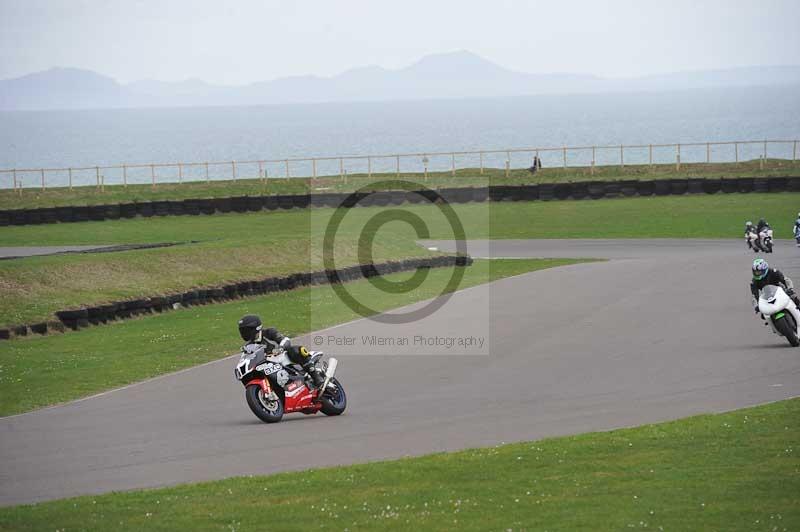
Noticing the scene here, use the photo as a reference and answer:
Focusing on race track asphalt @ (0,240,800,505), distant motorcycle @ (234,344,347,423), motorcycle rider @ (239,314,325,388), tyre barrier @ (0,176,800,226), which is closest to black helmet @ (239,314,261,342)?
motorcycle rider @ (239,314,325,388)

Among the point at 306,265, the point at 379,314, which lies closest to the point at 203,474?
the point at 379,314

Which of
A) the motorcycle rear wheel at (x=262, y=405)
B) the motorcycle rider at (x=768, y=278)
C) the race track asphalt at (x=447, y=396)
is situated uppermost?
the motorcycle rider at (x=768, y=278)

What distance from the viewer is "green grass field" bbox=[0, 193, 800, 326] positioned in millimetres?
30234

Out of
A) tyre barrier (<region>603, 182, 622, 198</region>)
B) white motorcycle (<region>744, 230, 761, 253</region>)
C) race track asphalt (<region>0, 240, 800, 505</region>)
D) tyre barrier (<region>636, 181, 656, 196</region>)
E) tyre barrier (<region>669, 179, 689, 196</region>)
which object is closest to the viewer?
race track asphalt (<region>0, 240, 800, 505</region>)

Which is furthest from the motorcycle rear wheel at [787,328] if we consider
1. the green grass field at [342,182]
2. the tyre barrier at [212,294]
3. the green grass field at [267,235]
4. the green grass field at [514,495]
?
the green grass field at [342,182]

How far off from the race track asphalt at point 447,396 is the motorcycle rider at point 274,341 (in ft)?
2.46

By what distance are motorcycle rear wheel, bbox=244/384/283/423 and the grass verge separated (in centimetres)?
431

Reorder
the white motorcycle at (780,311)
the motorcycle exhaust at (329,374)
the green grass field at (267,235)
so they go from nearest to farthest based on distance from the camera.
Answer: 1. the motorcycle exhaust at (329,374)
2. the white motorcycle at (780,311)
3. the green grass field at (267,235)

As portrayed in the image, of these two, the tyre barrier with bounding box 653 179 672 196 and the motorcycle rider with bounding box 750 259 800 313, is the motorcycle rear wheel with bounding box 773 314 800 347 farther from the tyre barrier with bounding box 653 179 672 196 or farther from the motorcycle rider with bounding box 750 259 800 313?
the tyre barrier with bounding box 653 179 672 196

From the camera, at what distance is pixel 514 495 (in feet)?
38.1

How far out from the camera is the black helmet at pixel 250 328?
52.8 feet

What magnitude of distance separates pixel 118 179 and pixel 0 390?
468 ft

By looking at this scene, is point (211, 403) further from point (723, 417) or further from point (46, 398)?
point (723, 417)

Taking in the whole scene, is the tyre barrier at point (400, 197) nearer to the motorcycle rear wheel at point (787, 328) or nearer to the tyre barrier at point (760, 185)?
the tyre barrier at point (760, 185)
